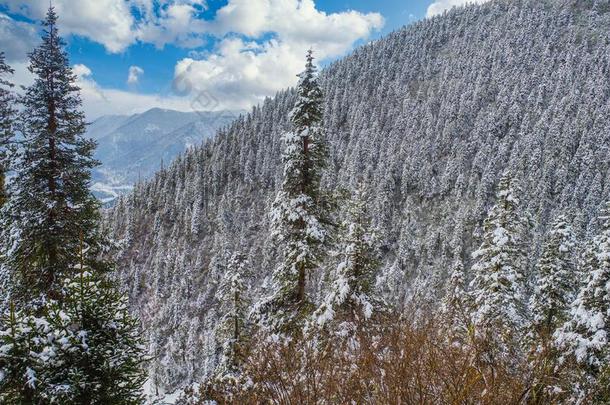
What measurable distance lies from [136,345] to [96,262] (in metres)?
8.67

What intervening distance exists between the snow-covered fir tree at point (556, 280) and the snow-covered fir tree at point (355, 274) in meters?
12.3

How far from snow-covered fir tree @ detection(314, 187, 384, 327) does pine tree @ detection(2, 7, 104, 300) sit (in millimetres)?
9847

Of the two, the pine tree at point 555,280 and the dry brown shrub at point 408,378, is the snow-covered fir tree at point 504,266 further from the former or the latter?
the dry brown shrub at point 408,378

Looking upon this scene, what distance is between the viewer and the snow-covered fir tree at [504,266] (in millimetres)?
18312

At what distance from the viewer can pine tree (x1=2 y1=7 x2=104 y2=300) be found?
13430 mm

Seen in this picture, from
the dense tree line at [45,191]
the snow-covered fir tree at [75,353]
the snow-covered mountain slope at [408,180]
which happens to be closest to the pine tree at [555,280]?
the snow-covered fir tree at [75,353]

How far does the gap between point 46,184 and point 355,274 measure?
41.3ft

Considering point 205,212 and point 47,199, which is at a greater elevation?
point 47,199

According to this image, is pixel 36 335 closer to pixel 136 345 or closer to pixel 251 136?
pixel 136 345

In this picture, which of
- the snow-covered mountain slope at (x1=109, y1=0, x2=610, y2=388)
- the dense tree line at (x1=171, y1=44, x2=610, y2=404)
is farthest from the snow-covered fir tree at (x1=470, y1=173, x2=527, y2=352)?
the snow-covered mountain slope at (x1=109, y1=0, x2=610, y2=388)

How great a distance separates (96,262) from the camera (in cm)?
1494

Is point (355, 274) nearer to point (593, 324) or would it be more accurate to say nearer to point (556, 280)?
point (593, 324)

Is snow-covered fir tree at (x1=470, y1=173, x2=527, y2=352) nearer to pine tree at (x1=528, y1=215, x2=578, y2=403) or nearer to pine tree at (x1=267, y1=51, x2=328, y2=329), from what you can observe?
pine tree at (x1=528, y1=215, x2=578, y2=403)

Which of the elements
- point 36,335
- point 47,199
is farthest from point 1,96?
point 36,335
